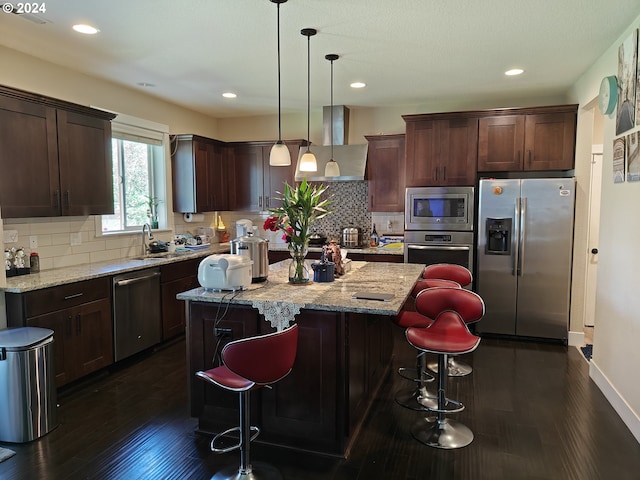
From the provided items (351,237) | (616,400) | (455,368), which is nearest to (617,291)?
(616,400)

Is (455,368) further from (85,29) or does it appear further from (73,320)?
(85,29)

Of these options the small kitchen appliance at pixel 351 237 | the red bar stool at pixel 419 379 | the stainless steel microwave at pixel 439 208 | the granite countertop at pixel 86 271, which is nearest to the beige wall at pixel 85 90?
the granite countertop at pixel 86 271

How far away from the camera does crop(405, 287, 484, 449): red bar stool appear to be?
2.68 metres

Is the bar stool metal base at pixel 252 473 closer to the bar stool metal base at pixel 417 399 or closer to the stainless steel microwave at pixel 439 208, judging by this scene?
the bar stool metal base at pixel 417 399

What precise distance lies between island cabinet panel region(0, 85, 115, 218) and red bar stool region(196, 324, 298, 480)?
2.22m

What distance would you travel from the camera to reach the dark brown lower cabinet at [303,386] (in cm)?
255

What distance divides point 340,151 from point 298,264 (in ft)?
9.52

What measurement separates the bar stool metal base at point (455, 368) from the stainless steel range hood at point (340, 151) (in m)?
2.50

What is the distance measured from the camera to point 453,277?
3.83 m

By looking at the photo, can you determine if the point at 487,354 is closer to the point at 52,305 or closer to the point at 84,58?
the point at 52,305

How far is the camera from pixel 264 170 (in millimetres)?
6055

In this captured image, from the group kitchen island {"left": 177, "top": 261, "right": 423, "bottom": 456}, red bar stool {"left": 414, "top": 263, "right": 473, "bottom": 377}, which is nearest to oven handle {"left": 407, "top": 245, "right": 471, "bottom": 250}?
red bar stool {"left": 414, "top": 263, "right": 473, "bottom": 377}

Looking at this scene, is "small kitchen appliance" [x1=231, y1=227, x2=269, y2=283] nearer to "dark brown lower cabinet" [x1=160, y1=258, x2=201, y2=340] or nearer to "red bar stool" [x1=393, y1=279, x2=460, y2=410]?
"red bar stool" [x1=393, y1=279, x2=460, y2=410]

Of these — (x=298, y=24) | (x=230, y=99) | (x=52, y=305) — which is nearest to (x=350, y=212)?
(x=230, y=99)
